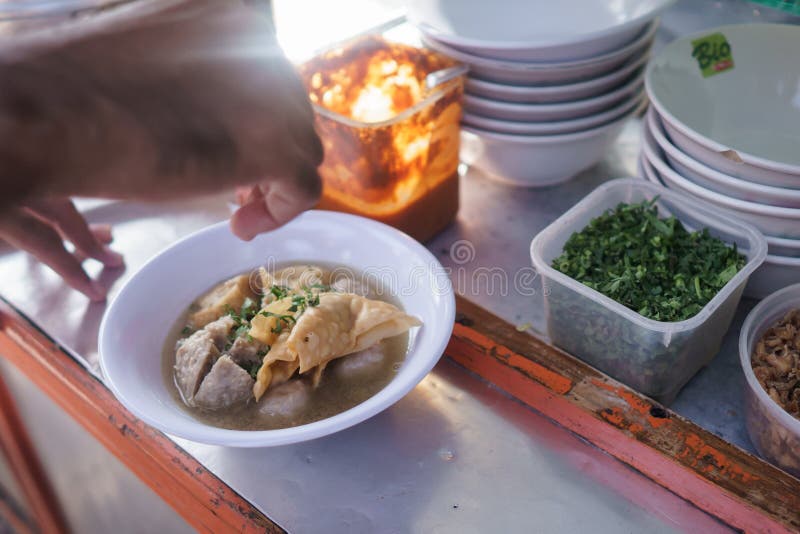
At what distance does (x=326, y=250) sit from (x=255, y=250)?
145 mm

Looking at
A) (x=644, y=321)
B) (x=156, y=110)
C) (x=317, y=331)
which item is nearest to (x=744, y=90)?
(x=644, y=321)

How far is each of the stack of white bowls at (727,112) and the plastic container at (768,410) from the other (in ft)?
0.29

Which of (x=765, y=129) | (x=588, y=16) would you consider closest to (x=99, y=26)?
(x=588, y=16)

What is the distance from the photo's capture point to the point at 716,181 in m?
1.12

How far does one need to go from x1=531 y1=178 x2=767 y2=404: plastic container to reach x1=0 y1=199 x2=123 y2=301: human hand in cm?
92

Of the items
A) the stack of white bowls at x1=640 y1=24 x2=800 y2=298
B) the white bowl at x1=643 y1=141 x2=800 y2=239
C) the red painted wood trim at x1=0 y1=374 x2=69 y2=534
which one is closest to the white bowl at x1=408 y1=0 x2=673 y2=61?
the stack of white bowls at x1=640 y1=24 x2=800 y2=298

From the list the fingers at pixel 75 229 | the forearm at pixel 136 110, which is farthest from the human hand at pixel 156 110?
the fingers at pixel 75 229

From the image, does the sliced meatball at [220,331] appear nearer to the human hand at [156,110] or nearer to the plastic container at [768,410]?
the human hand at [156,110]

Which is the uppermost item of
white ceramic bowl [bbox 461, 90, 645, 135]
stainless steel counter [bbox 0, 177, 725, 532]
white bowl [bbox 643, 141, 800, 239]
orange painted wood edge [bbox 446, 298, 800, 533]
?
white ceramic bowl [bbox 461, 90, 645, 135]

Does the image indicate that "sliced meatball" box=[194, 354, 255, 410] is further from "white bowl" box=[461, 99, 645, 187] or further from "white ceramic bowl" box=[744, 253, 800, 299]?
"white ceramic bowl" box=[744, 253, 800, 299]

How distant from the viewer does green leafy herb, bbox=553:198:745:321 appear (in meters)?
1.02

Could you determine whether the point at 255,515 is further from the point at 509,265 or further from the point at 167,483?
the point at 509,265

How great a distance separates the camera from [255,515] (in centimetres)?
98

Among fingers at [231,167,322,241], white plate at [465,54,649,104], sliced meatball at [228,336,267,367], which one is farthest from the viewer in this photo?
white plate at [465,54,649,104]
